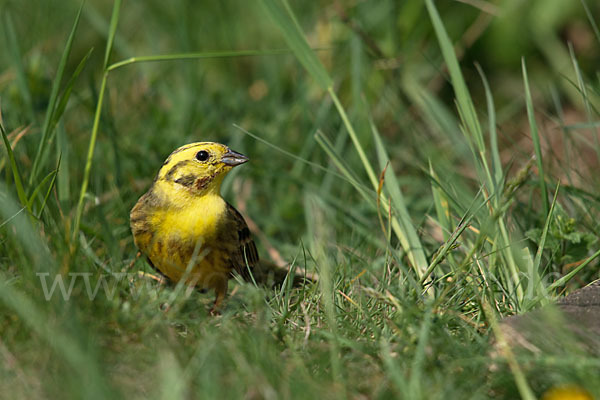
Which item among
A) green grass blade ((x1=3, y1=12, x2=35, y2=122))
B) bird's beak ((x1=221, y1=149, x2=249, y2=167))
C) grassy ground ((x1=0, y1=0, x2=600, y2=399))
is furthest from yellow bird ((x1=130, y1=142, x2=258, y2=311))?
green grass blade ((x1=3, y1=12, x2=35, y2=122))

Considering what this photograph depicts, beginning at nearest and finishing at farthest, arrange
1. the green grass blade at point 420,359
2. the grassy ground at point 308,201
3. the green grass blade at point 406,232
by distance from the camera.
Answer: the green grass blade at point 420,359
the grassy ground at point 308,201
the green grass blade at point 406,232

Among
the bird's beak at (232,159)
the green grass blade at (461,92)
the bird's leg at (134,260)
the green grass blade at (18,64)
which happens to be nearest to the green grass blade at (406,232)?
the green grass blade at (461,92)

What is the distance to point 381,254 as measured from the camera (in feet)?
10.4

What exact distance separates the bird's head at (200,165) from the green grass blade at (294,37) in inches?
17.2

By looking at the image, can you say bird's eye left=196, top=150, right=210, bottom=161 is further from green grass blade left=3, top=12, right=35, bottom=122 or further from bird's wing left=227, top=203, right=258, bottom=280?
green grass blade left=3, top=12, right=35, bottom=122

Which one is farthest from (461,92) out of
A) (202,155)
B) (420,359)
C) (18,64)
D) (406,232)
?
(18,64)

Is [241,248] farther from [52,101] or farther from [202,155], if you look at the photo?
[52,101]

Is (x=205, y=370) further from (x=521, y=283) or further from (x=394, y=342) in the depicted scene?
(x=521, y=283)

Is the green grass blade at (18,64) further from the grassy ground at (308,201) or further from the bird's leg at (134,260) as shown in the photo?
the bird's leg at (134,260)

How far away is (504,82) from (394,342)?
132 inches

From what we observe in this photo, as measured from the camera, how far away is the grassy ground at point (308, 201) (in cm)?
185

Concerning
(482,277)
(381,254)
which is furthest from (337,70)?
(482,277)

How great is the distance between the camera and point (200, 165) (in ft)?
9.41

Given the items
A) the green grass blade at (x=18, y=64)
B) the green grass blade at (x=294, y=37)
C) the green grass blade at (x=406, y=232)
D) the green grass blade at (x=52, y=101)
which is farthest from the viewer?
the green grass blade at (x=18, y=64)
